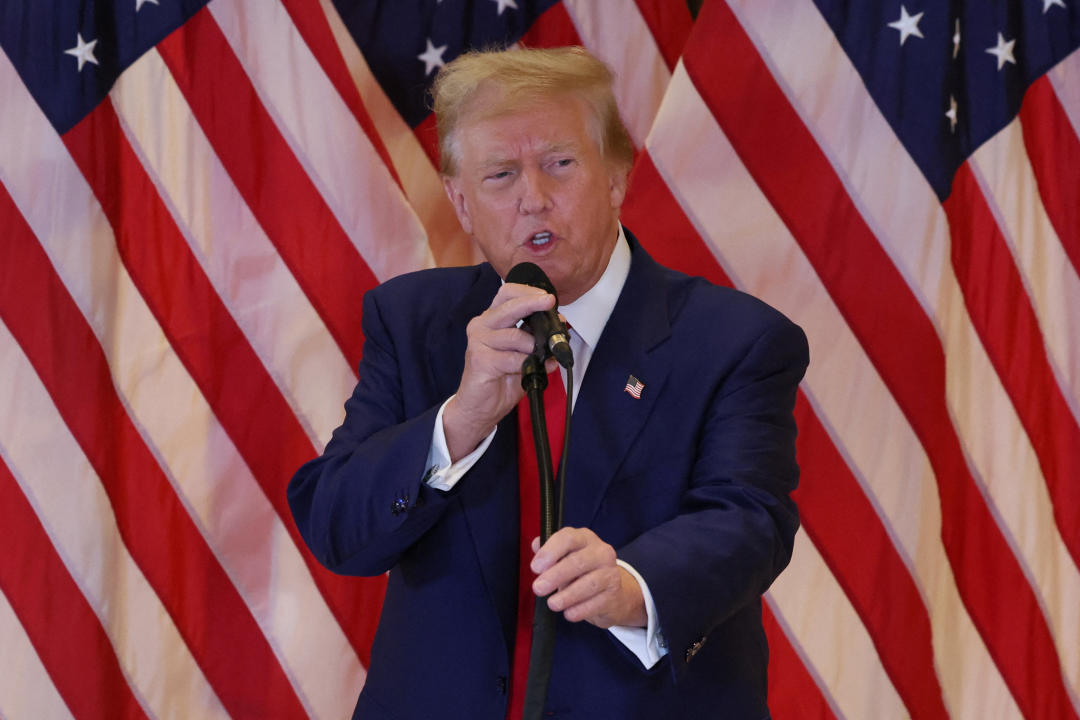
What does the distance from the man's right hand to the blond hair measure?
48cm

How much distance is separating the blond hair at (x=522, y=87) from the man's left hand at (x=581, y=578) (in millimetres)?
786

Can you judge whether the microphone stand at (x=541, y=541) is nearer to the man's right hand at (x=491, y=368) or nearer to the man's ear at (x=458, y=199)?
the man's right hand at (x=491, y=368)

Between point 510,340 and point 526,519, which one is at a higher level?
point 510,340

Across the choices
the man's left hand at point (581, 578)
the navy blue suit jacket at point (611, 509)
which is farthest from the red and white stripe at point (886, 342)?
the man's left hand at point (581, 578)

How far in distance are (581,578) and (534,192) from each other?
0.69 meters

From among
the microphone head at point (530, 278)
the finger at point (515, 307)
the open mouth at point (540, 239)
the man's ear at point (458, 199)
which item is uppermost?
the man's ear at point (458, 199)

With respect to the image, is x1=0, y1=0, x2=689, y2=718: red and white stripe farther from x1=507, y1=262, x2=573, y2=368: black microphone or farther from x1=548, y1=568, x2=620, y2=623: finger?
x1=548, y1=568, x2=620, y2=623: finger

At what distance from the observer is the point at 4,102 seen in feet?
9.43

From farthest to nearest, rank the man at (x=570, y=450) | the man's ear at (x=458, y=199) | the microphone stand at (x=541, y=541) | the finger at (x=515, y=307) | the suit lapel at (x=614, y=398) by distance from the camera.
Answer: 1. the man's ear at (x=458, y=199)
2. the suit lapel at (x=614, y=398)
3. the man at (x=570, y=450)
4. the finger at (x=515, y=307)
5. the microphone stand at (x=541, y=541)

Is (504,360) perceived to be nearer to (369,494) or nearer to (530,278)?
(530,278)

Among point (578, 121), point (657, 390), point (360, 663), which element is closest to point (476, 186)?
point (578, 121)

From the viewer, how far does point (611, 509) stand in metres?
1.69

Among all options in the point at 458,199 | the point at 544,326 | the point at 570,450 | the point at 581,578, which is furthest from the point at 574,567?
the point at 458,199

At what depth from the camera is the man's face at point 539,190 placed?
1803 millimetres
